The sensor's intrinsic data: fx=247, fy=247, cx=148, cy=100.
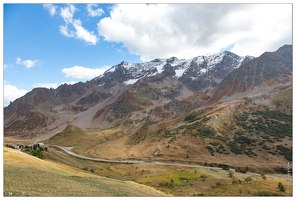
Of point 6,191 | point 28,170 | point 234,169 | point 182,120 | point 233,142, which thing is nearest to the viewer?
point 6,191

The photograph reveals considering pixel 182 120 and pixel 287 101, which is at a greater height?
pixel 287 101

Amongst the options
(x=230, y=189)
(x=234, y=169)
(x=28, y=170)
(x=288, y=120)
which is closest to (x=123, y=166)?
(x=234, y=169)

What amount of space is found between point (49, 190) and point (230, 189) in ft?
119

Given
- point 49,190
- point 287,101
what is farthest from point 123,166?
point 287,101

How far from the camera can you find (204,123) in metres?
132

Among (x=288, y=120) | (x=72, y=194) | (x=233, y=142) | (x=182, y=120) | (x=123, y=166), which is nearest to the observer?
(x=72, y=194)

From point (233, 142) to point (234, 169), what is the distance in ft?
85.0

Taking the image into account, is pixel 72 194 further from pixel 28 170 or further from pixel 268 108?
pixel 268 108

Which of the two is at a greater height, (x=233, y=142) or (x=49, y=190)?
(x=233, y=142)

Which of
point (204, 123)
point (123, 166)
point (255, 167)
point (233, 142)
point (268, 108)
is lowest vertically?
point (123, 166)

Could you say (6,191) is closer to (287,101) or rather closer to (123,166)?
(123,166)

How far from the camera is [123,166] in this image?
3947 inches

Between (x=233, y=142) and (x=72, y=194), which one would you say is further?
(x=233, y=142)

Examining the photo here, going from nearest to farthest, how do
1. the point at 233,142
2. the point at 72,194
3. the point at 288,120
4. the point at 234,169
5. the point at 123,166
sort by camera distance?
the point at 72,194
the point at 234,169
the point at 123,166
the point at 233,142
the point at 288,120
